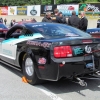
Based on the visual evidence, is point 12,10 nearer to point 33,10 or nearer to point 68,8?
point 33,10

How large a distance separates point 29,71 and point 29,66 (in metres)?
0.13

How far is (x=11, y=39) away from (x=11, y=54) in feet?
1.46

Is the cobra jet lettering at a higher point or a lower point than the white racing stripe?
higher

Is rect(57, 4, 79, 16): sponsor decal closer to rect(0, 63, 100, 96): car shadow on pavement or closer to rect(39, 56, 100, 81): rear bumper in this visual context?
rect(0, 63, 100, 96): car shadow on pavement

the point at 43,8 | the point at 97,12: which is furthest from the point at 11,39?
the point at 43,8

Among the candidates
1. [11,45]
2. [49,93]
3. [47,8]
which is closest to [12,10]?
[47,8]

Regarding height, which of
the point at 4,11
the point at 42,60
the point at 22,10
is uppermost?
the point at 22,10

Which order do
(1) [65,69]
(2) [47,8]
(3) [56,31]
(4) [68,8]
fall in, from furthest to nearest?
(2) [47,8], (4) [68,8], (3) [56,31], (1) [65,69]

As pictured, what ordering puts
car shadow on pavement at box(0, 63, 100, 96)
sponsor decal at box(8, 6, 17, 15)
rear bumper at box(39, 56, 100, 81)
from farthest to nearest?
1. sponsor decal at box(8, 6, 17, 15)
2. car shadow on pavement at box(0, 63, 100, 96)
3. rear bumper at box(39, 56, 100, 81)

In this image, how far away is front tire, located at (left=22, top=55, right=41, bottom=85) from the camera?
5.40 m

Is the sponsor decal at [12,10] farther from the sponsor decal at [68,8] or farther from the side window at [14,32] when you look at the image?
the side window at [14,32]

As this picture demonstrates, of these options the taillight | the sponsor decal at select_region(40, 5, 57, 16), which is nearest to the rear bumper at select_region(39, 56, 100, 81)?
the taillight

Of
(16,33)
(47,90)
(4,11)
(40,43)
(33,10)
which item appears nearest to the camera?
(40,43)

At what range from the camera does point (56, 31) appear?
19.2 ft
